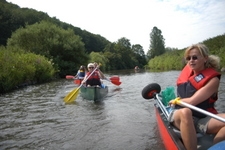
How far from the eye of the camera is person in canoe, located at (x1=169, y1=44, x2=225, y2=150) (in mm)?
2650

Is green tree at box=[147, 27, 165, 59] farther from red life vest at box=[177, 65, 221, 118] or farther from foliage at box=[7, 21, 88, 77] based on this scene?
red life vest at box=[177, 65, 221, 118]

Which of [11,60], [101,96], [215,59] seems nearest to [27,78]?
[11,60]

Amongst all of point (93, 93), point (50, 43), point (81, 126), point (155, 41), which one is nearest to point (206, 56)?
point (81, 126)

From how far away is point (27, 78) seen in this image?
14.2 meters

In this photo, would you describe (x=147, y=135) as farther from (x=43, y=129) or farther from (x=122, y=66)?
(x=122, y=66)

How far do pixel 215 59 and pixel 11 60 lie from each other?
1128 cm

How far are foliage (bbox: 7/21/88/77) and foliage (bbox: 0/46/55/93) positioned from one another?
783cm

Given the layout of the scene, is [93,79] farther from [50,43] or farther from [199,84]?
[50,43]

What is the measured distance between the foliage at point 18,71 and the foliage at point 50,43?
308 inches

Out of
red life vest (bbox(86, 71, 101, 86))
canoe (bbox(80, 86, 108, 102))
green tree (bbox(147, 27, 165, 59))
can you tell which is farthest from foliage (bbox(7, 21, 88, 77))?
green tree (bbox(147, 27, 165, 59))

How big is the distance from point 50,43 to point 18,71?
1381 cm

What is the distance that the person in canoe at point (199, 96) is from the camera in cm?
265

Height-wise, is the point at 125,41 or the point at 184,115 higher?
the point at 125,41

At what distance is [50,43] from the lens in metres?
25.4
